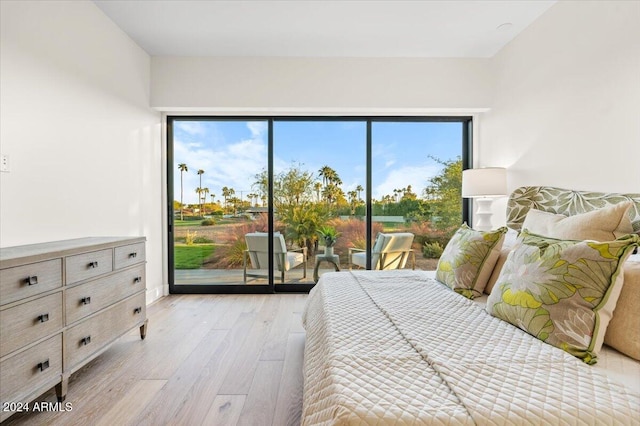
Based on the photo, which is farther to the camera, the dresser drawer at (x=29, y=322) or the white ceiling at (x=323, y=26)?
the white ceiling at (x=323, y=26)

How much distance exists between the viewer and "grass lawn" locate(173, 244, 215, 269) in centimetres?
385

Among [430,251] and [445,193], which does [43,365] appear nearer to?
[430,251]

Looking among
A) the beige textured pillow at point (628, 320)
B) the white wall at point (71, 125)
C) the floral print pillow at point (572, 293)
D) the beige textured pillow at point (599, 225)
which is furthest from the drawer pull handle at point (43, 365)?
the beige textured pillow at point (599, 225)

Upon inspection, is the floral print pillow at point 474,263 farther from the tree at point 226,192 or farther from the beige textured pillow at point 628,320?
the tree at point 226,192

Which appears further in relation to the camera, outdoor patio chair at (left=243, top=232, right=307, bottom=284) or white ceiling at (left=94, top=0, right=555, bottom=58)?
outdoor patio chair at (left=243, top=232, right=307, bottom=284)

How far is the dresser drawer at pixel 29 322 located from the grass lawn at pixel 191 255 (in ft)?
7.08

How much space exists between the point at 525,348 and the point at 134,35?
3.80 meters

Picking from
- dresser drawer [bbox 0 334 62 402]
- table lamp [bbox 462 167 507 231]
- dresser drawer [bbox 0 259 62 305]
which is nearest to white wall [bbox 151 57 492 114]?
table lamp [bbox 462 167 507 231]

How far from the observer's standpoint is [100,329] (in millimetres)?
2014

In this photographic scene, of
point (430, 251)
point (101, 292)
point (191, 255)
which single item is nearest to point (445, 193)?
point (430, 251)

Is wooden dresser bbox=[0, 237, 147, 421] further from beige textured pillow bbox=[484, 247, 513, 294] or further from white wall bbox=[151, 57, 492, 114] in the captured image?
beige textured pillow bbox=[484, 247, 513, 294]

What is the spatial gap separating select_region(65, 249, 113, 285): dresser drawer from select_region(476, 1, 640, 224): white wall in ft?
10.6

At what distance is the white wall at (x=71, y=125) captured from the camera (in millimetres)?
1929

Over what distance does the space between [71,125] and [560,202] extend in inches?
137
